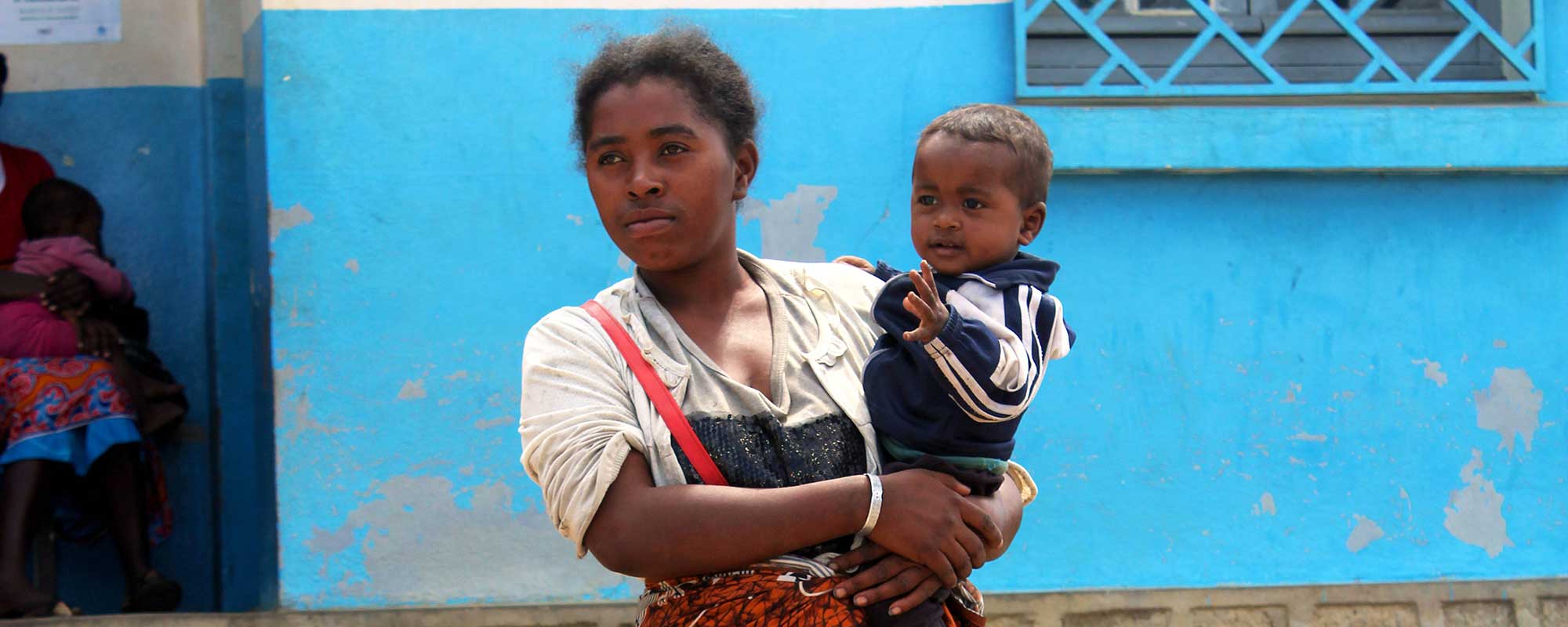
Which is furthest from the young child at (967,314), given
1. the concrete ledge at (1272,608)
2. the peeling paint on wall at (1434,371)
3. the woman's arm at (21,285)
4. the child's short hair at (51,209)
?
the child's short hair at (51,209)

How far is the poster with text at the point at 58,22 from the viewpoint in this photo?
485 cm

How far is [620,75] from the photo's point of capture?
2016 mm

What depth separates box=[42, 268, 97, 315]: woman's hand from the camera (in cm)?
435

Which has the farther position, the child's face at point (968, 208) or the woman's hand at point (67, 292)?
the woman's hand at point (67, 292)

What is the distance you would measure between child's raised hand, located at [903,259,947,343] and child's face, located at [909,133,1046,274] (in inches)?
9.8

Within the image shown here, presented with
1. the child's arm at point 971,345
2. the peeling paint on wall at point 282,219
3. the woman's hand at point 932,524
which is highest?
the peeling paint on wall at point 282,219

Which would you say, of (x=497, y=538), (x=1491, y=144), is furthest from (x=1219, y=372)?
(x=497, y=538)

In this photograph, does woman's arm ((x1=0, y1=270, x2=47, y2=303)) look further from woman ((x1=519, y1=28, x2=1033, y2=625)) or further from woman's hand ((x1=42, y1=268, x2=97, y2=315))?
woman ((x1=519, y1=28, x2=1033, y2=625))

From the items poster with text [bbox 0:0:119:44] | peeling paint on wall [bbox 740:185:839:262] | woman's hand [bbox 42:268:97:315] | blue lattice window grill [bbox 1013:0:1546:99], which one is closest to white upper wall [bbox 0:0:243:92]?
poster with text [bbox 0:0:119:44]

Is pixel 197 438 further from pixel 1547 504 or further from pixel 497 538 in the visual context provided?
pixel 1547 504

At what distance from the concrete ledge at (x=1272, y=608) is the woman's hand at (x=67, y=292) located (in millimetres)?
1393

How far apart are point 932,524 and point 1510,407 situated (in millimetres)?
3156

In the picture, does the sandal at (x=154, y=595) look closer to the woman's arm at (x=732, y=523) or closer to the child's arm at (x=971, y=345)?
the woman's arm at (x=732, y=523)

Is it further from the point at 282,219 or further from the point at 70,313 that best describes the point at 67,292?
the point at 282,219
